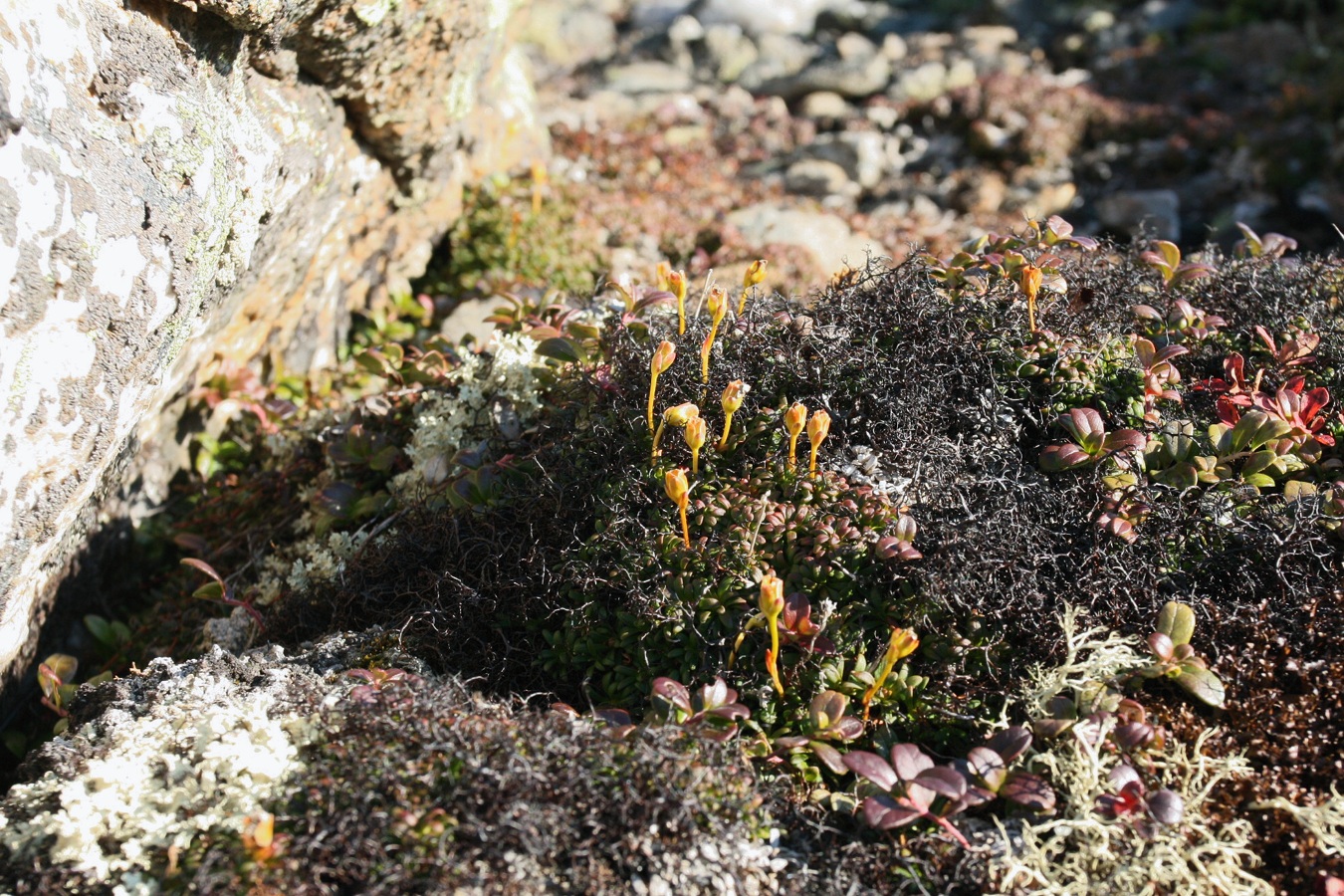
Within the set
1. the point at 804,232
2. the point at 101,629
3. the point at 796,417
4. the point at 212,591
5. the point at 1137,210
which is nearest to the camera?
the point at 796,417

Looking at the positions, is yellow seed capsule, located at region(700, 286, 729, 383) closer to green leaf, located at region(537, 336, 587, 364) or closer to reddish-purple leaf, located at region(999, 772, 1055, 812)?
green leaf, located at region(537, 336, 587, 364)

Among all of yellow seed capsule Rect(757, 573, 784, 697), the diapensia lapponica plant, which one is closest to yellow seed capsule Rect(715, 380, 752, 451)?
the diapensia lapponica plant

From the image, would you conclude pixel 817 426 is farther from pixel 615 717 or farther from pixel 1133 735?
pixel 1133 735

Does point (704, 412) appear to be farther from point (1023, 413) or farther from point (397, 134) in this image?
point (397, 134)

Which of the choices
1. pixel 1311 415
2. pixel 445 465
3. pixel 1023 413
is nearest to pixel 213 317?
pixel 445 465

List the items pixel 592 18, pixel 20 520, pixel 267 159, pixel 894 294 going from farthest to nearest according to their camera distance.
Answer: pixel 592 18 < pixel 267 159 < pixel 894 294 < pixel 20 520

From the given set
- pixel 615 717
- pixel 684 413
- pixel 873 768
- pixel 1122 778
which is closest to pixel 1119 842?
pixel 1122 778

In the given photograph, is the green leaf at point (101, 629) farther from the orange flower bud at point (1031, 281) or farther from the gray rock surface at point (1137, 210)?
the gray rock surface at point (1137, 210)
